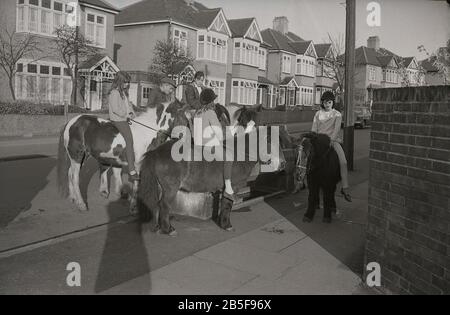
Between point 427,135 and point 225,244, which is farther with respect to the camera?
point 225,244

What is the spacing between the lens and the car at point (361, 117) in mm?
37181

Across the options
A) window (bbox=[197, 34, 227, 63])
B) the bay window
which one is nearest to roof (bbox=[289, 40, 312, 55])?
the bay window

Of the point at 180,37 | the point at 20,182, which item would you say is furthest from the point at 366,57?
the point at 20,182

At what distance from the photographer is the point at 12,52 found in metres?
24.0

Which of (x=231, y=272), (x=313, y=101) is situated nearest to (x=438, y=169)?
(x=231, y=272)

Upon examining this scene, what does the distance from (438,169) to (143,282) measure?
316cm

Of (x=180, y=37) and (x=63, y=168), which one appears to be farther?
(x=180, y=37)

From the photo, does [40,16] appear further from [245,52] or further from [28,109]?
[245,52]

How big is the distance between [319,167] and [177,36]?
32.3 m

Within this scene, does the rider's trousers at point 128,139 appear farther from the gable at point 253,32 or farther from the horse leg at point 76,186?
the gable at point 253,32

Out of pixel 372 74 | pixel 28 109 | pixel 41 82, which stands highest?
pixel 372 74

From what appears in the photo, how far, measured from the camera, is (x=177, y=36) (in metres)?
36.9
